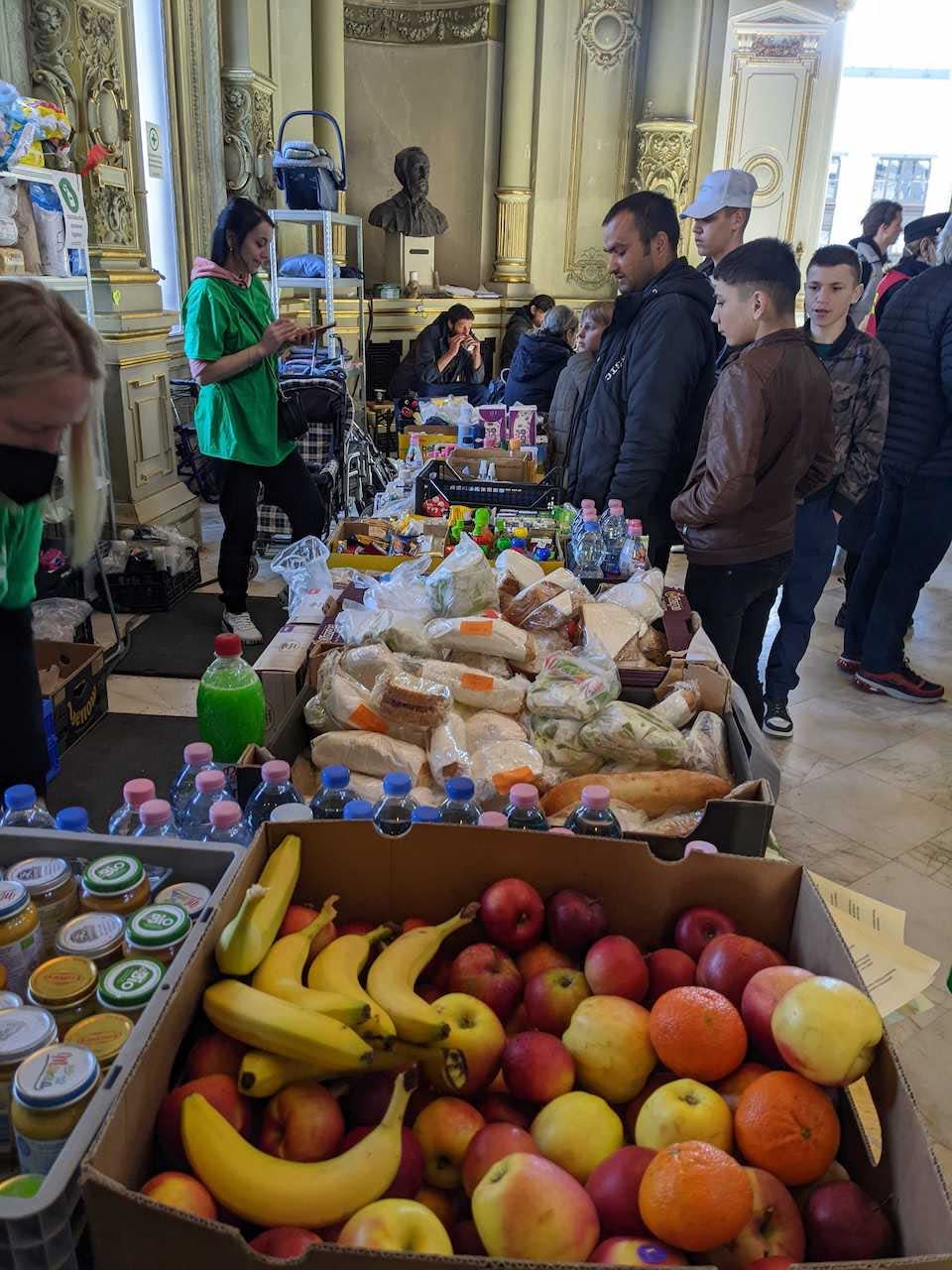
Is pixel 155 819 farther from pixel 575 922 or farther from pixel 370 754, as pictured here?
pixel 575 922

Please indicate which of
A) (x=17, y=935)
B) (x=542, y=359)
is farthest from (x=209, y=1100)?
(x=542, y=359)

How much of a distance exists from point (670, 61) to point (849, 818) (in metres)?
7.96

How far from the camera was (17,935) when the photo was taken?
0.93 m

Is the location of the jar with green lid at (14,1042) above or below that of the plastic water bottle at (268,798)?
above

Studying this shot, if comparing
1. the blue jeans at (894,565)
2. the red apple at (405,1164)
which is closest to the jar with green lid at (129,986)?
the red apple at (405,1164)

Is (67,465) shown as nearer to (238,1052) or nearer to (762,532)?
(238,1052)

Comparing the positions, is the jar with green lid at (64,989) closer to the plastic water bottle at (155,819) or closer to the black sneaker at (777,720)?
the plastic water bottle at (155,819)

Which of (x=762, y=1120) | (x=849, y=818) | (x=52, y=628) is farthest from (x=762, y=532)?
(x=52, y=628)

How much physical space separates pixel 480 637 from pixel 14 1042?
117 centimetres

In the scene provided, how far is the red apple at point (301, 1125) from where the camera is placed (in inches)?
32.0

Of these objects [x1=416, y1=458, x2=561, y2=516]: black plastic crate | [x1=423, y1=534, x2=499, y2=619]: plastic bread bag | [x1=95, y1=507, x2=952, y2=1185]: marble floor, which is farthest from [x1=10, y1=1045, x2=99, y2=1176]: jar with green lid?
[x1=416, y1=458, x2=561, y2=516]: black plastic crate

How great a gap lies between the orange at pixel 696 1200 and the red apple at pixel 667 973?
26 centimetres

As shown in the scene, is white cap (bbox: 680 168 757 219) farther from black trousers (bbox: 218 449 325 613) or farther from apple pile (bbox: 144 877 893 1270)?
apple pile (bbox: 144 877 893 1270)

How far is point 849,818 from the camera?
9.61 ft
